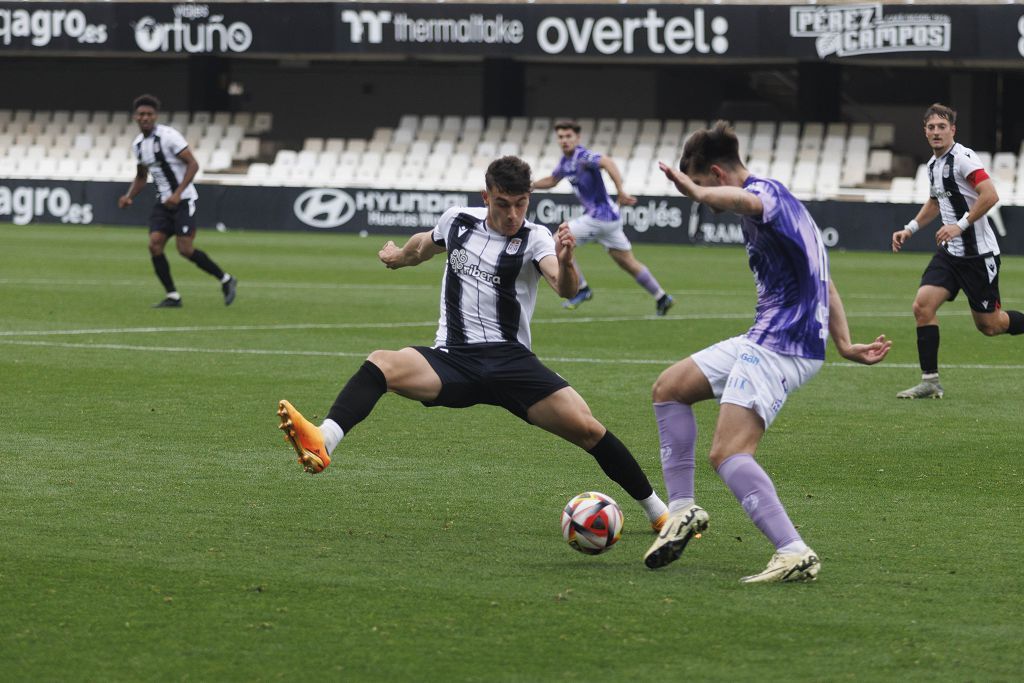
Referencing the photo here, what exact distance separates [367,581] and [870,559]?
1.86 metres

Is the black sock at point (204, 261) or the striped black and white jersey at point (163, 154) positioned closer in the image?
the striped black and white jersey at point (163, 154)

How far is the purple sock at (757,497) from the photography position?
570 centimetres

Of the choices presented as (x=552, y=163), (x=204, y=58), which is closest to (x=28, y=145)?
(x=204, y=58)

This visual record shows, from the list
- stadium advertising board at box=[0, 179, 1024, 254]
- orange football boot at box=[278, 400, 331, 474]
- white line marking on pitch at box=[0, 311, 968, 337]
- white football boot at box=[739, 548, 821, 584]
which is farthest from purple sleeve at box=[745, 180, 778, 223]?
stadium advertising board at box=[0, 179, 1024, 254]

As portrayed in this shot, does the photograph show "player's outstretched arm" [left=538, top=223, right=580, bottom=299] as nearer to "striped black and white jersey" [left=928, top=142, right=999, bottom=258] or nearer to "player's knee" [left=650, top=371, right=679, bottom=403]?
"player's knee" [left=650, top=371, right=679, bottom=403]

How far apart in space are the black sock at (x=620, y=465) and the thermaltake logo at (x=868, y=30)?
89.1 feet

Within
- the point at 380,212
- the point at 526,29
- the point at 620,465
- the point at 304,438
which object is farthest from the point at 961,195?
the point at 526,29

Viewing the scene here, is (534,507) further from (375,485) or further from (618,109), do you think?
(618,109)

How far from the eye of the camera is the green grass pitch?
4.76m

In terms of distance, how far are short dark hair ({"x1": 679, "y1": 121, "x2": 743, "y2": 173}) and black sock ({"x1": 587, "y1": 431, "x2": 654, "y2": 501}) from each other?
130cm

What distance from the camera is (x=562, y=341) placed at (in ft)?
47.2

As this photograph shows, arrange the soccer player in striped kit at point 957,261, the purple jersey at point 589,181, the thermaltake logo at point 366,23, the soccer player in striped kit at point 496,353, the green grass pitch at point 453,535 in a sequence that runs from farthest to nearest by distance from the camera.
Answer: the thermaltake logo at point 366,23
the purple jersey at point 589,181
the soccer player in striped kit at point 957,261
the soccer player in striped kit at point 496,353
the green grass pitch at point 453,535

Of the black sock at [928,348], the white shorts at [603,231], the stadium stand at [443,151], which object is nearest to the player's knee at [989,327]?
the black sock at [928,348]

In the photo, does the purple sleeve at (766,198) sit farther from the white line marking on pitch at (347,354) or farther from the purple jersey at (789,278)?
the white line marking on pitch at (347,354)
